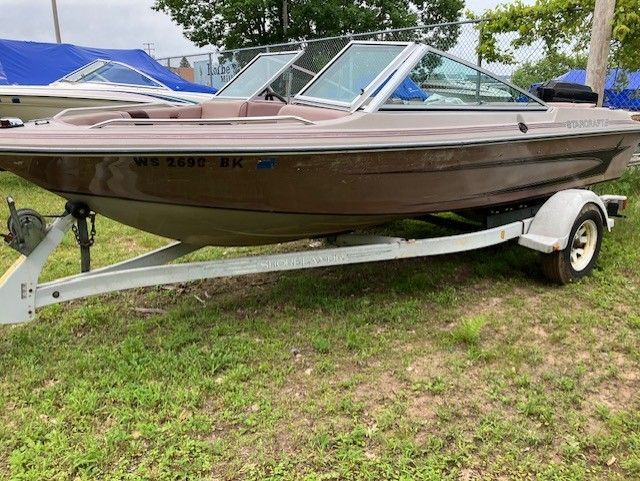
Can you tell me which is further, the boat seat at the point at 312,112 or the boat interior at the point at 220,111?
the boat interior at the point at 220,111

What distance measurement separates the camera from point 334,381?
9.41 ft

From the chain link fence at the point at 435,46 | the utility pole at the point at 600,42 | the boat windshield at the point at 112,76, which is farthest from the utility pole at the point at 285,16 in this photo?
the utility pole at the point at 600,42

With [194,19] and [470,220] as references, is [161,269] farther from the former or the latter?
[194,19]

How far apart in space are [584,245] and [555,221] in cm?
53

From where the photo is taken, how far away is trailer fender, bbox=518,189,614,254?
3.83m

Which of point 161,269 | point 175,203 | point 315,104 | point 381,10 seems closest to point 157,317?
point 161,269

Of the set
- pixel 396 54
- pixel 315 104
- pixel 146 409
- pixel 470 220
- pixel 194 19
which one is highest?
pixel 194 19

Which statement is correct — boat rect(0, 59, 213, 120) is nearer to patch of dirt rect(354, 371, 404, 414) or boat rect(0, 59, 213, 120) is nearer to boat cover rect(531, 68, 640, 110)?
patch of dirt rect(354, 371, 404, 414)

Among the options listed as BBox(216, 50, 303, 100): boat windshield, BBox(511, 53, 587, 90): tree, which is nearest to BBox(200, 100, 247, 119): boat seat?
BBox(216, 50, 303, 100): boat windshield

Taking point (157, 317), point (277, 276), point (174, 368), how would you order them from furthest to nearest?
point (277, 276) < point (157, 317) < point (174, 368)

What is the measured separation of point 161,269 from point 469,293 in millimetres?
2173

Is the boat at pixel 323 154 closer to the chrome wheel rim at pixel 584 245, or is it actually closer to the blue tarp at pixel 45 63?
the chrome wheel rim at pixel 584 245

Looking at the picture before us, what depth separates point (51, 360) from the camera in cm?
304

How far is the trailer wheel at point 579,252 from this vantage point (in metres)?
3.95
